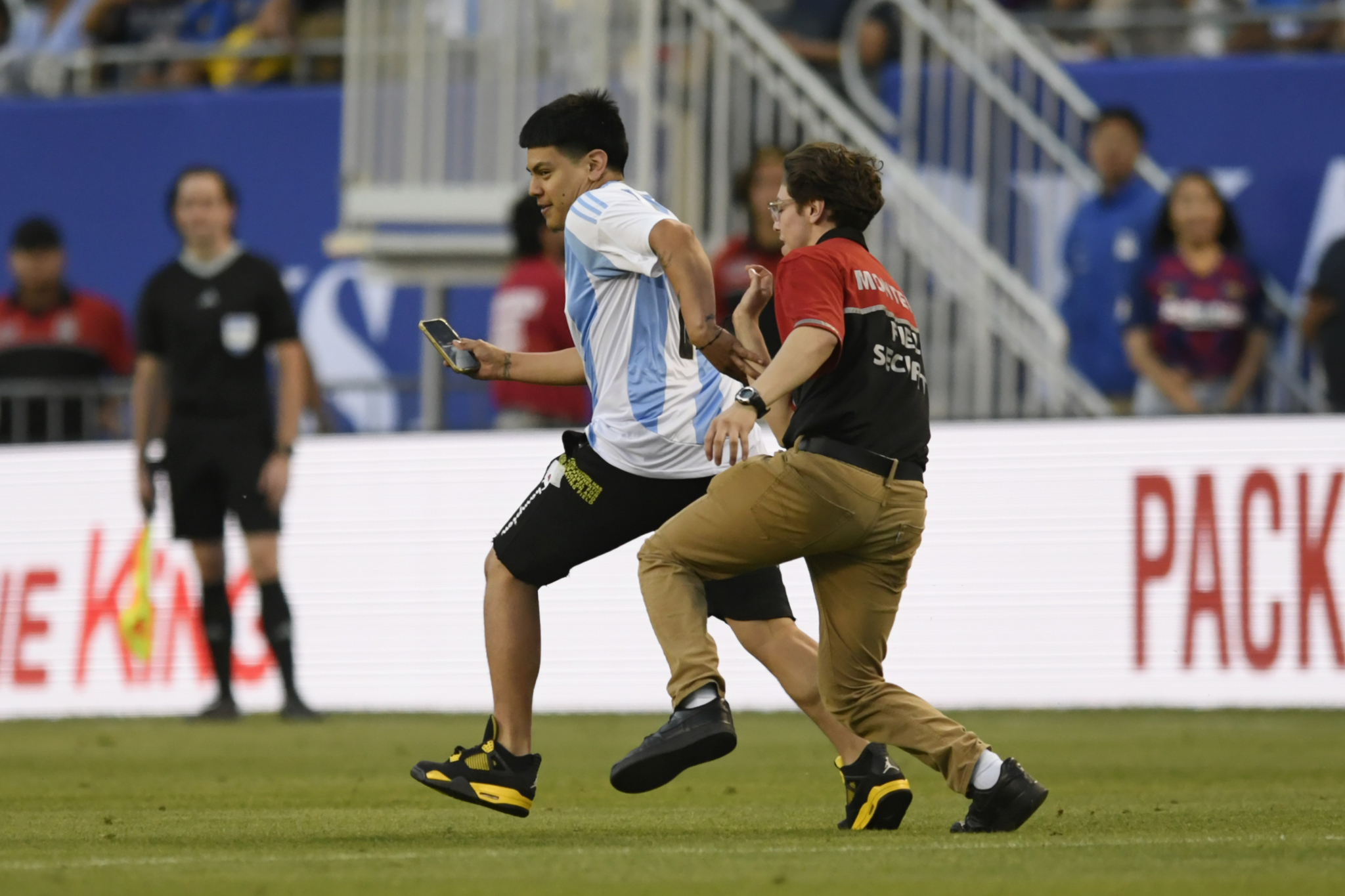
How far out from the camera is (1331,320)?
41.2 feet

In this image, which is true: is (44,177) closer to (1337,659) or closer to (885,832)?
(1337,659)

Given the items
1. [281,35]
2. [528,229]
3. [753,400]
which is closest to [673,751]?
[753,400]

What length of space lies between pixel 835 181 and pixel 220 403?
20.8 feet

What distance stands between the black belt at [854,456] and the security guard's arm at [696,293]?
0.91 feet

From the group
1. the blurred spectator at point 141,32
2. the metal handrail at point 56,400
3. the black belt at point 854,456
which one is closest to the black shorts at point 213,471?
the metal handrail at point 56,400

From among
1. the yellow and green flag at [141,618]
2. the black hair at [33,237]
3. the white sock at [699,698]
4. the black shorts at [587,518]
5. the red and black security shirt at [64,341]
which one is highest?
the black shorts at [587,518]

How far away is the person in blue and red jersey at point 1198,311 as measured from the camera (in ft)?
40.5

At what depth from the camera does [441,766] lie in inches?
247

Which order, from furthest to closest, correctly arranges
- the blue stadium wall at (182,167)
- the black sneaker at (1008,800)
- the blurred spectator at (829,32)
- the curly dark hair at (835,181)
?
1. the blue stadium wall at (182,167)
2. the blurred spectator at (829,32)
3. the curly dark hair at (835,181)
4. the black sneaker at (1008,800)

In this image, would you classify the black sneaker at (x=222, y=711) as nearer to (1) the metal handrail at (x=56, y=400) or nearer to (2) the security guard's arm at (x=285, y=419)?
(2) the security guard's arm at (x=285, y=419)

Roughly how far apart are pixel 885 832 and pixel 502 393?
22.7 ft

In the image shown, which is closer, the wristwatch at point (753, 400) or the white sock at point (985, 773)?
the wristwatch at point (753, 400)

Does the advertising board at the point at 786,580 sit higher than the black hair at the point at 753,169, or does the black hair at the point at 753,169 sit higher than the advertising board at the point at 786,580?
the black hair at the point at 753,169

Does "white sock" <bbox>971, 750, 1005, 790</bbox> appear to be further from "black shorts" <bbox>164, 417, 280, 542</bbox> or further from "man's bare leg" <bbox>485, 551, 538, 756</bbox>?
"black shorts" <bbox>164, 417, 280, 542</bbox>
